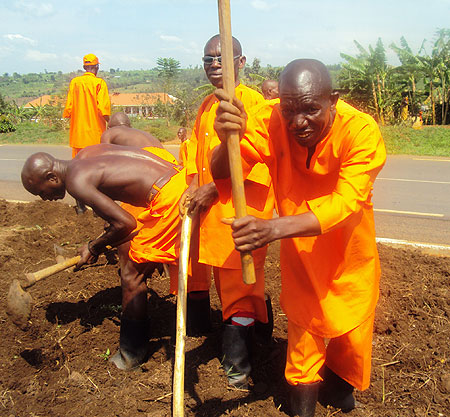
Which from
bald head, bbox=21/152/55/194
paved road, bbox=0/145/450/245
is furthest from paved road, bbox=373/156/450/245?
bald head, bbox=21/152/55/194

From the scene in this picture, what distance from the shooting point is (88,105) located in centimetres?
743

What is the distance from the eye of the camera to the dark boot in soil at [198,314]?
3.70 m

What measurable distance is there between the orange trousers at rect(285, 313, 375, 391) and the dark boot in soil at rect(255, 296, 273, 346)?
37.6 inches

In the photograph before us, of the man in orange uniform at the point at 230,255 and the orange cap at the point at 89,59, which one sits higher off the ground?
the orange cap at the point at 89,59

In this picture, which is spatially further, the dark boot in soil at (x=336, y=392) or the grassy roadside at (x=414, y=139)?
the grassy roadside at (x=414, y=139)

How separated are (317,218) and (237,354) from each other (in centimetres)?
147

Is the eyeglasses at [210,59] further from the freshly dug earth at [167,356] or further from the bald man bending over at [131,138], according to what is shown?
the freshly dug earth at [167,356]

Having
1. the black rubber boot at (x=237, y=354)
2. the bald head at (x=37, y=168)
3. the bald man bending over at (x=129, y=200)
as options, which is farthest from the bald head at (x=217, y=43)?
the black rubber boot at (x=237, y=354)

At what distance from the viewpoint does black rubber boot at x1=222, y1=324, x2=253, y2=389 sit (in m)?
3.04

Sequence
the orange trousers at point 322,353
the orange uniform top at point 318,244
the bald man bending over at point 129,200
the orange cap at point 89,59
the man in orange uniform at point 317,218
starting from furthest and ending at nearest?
the orange cap at point 89,59 → the bald man bending over at point 129,200 → the orange trousers at point 322,353 → the orange uniform top at point 318,244 → the man in orange uniform at point 317,218

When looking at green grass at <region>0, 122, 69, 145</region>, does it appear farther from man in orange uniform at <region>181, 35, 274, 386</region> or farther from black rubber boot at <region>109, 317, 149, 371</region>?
man in orange uniform at <region>181, 35, 274, 386</region>

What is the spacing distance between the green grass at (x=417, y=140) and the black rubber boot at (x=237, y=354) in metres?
12.9

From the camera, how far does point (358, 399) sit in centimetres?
296

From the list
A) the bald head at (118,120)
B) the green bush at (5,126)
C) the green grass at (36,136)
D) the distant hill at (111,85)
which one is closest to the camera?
the bald head at (118,120)
